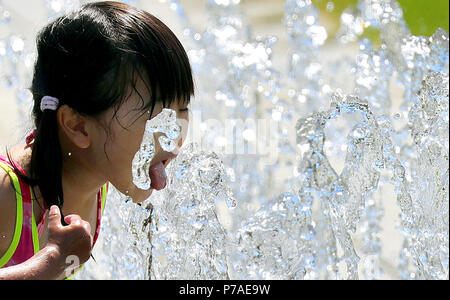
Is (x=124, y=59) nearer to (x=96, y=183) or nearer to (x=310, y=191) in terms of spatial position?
(x=96, y=183)

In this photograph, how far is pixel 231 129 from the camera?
13.4 ft

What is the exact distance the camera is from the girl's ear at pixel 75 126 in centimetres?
175

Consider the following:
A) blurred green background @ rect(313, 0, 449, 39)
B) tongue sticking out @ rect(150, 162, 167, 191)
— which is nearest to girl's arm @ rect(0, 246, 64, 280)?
tongue sticking out @ rect(150, 162, 167, 191)

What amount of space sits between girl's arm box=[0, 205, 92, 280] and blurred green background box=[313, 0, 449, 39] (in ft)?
15.8

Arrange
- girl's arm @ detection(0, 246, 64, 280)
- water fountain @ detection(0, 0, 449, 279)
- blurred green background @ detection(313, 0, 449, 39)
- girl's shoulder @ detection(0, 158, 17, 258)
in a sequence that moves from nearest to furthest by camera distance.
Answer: girl's arm @ detection(0, 246, 64, 280) → girl's shoulder @ detection(0, 158, 17, 258) → water fountain @ detection(0, 0, 449, 279) → blurred green background @ detection(313, 0, 449, 39)

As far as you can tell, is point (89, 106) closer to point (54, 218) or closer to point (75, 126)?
point (75, 126)

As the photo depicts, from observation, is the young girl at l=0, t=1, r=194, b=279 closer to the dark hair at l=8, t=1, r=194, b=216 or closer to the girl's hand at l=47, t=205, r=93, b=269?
the dark hair at l=8, t=1, r=194, b=216

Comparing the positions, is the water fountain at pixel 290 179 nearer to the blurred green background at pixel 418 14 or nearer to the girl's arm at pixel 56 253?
the girl's arm at pixel 56 253

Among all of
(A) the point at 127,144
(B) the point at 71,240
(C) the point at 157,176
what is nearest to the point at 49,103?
(A) the point at 127,144

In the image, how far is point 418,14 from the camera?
6.30 meters

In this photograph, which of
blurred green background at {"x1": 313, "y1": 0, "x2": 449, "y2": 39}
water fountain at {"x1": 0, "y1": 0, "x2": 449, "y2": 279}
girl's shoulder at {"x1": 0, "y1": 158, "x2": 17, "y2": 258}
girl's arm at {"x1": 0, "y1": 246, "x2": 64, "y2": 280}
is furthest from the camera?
blurred green background at {"x1": 313, "y1": 0, "x2": 449, "y2": 39}

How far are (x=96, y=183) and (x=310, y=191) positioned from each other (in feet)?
2.35

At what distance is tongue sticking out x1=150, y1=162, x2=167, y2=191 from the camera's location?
1795mm

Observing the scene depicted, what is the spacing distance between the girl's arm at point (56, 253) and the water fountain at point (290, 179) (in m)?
0.52
